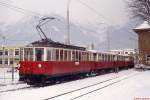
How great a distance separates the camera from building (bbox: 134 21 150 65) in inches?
2968

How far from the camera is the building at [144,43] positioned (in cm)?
7538

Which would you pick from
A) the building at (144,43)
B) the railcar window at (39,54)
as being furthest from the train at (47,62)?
the building at (144,43)

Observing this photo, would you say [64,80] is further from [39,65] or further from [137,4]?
[137,4]

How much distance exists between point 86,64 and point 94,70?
413 centimetres

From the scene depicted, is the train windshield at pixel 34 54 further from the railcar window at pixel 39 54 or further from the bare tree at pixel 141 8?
the bare tree at pixel 141 8

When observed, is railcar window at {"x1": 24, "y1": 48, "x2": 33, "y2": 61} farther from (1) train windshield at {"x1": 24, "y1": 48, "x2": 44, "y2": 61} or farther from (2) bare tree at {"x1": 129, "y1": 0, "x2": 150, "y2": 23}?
(2) bare tree at {"x1": 129, "y1": 0, "x2": 150, "y2": 23}

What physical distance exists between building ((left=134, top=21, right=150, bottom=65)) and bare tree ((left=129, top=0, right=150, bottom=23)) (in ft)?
99.1

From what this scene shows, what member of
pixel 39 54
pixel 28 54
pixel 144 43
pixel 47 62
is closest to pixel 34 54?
pixel 39 54

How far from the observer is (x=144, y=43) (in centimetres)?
7750

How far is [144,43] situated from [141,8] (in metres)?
33.7

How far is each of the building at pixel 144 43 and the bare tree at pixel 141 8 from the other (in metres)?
30.2

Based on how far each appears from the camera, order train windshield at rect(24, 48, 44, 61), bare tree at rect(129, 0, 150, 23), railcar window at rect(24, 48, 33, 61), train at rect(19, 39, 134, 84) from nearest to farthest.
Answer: train at rect(19, 39, 134, 84) → train windshield at rect(24, 48, 44, 61) → railcar window at rect(24, 48, 33, 61) → bare tree at rect(129, 0, 150, 23)

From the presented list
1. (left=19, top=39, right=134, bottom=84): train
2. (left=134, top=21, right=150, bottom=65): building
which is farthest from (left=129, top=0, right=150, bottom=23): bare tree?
(left=134, top=21, right=150, bottom=65): building

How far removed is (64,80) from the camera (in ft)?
103
